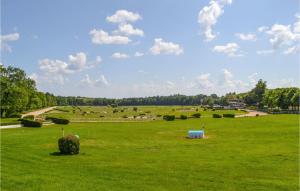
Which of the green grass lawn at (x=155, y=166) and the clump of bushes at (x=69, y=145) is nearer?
the green grass lawn at (x=155, y=166)

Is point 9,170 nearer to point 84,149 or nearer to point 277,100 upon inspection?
point 84,149

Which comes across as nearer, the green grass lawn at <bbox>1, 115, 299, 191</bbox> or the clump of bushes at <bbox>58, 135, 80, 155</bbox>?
the green grass lawn at <bbox>1, 115, 299, 191</bbox>

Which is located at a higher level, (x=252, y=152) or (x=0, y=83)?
(x=0, y=83)

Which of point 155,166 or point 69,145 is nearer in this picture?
point 155,166

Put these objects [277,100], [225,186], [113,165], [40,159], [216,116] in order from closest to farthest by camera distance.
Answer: [225,186]
[113,165]
[40,159]
[216,116]
[277,100]

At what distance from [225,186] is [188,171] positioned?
407 centimetres

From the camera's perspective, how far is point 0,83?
262 feet

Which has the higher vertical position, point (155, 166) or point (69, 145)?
point (69, 145)

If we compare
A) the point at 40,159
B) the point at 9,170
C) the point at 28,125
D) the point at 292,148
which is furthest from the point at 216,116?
the point at 9,170

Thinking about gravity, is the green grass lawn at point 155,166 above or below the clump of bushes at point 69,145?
below

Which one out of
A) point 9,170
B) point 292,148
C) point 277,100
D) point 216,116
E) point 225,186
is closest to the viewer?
point 225,186

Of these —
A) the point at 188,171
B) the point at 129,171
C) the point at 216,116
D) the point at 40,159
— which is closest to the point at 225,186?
the point at 188,171

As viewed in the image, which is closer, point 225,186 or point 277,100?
point 225,186

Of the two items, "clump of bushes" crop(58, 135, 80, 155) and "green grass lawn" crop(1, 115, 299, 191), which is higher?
"clump of bushes" crop(58, 135, 80, 155)
